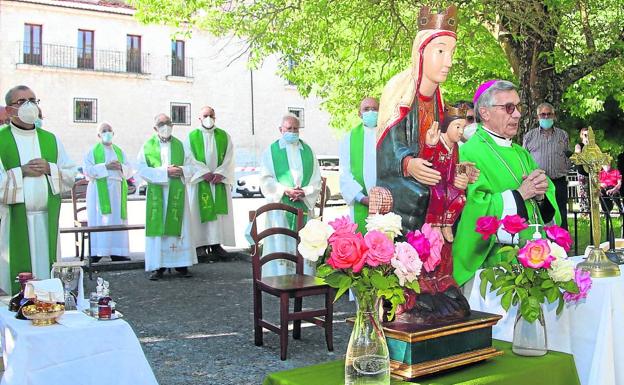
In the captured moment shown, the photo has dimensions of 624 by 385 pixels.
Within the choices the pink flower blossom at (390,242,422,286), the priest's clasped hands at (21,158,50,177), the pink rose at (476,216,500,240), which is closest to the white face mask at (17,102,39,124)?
the priest's clasped hands at (21,158,50,177)

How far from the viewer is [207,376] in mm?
5508

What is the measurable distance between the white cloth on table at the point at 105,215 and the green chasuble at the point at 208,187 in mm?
1428

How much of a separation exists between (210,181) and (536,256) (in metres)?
8.30

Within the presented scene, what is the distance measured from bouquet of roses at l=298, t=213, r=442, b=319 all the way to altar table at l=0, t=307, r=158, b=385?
193 cm

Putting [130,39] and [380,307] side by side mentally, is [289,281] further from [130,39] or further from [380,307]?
[130,39]

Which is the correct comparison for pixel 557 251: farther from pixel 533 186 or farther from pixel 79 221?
pixel 79 221

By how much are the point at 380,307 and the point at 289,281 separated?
323 cm

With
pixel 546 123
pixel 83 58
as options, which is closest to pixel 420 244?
pixel 546 123

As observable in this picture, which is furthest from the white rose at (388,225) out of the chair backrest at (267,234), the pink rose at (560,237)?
the chair backrest at (267,234)

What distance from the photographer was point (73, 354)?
4.15 metres

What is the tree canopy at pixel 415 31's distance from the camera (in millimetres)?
9891

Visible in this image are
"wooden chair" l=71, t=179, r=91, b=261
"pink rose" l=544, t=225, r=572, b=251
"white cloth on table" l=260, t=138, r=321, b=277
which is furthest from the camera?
"wooden chair" l=71, t=179, r=91, b=261

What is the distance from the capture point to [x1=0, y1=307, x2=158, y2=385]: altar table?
4.05 metres

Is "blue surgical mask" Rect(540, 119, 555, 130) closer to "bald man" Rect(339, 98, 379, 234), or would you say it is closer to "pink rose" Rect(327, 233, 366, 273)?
"bald man" Rect(339, 98, 379, 234)
